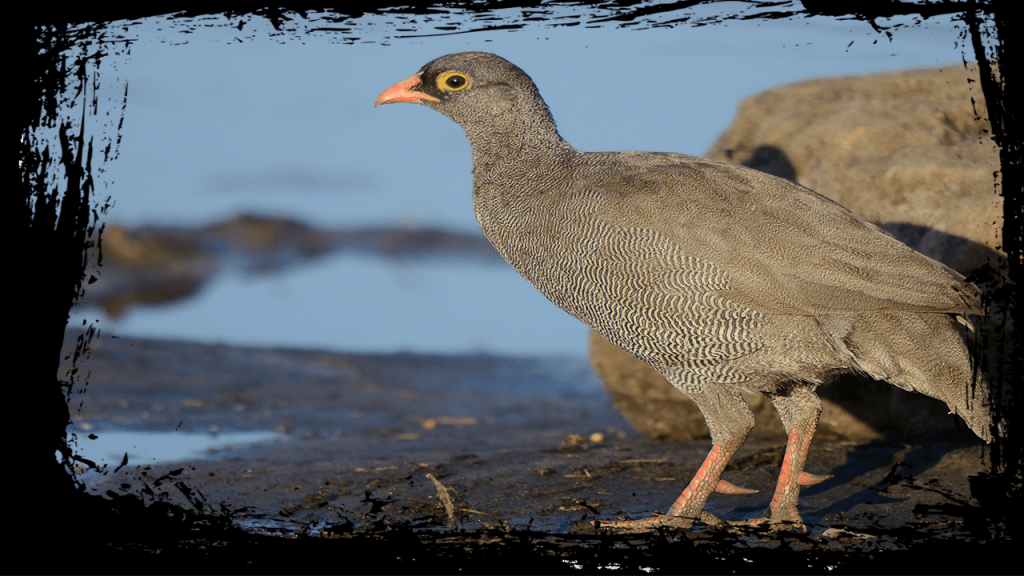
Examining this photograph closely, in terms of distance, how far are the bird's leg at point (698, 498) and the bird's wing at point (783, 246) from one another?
0.79 meters

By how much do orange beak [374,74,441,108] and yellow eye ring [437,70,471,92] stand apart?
12cm

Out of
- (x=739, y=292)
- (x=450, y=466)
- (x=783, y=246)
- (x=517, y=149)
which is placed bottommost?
(x=450, y=466)

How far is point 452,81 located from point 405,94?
0.32 m

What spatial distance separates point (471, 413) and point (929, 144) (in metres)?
4.67

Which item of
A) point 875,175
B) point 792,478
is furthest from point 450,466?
point 875,175

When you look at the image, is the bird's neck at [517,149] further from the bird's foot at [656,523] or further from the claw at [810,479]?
the claw at [810,479]

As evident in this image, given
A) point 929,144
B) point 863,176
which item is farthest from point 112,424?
point 929,144

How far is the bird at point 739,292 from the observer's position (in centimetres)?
424

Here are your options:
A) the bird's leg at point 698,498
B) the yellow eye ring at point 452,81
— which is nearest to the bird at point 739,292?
the bird's leg at point 698,498

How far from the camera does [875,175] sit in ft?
19.3

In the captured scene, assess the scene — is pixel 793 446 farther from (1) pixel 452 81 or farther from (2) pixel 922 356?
(1) pixel 452 81

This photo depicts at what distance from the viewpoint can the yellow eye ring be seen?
5289 mm

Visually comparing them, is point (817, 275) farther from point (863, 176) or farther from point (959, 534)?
point (863, 176)

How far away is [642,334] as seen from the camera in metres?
4.47
